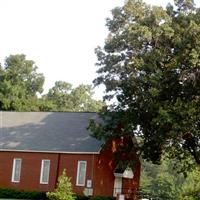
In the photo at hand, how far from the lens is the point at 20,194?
43.5 meters

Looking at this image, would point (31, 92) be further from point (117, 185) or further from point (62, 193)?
point (62, 193)

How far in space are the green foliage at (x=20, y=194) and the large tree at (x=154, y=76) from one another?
24.0 ft

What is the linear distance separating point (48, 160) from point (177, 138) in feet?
41.8

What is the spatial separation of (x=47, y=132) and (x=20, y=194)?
23.4 feet

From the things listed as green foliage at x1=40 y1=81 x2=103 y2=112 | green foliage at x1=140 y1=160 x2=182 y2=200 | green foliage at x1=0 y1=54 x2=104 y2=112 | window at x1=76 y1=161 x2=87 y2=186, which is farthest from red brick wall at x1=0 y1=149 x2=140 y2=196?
green foliage at x1=40 y1=81 x2=103 y2=112

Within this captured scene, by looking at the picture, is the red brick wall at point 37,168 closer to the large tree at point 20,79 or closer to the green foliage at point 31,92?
the green foliage at point 31,92

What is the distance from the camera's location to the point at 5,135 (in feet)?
162

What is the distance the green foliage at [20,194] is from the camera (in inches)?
1695

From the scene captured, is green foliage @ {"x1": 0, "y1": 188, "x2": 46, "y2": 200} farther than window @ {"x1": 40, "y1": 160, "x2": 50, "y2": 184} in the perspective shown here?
No

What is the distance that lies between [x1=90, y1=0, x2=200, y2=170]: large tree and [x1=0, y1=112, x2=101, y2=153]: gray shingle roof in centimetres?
440

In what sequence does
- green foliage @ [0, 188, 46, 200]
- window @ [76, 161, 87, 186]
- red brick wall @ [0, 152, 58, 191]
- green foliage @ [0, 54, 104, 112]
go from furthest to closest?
green foliage @ [0, 54, 104, 112] → red brick wall @ [0, 152, 58, 191] → window @ [76, 161, 87, 186] → green foliage @ [0, 188, 46, 200]

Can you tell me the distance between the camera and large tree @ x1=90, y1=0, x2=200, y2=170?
37688 millimetres

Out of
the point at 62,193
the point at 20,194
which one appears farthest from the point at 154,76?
the point at 20,194

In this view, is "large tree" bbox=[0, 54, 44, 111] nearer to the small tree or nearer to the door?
the door
